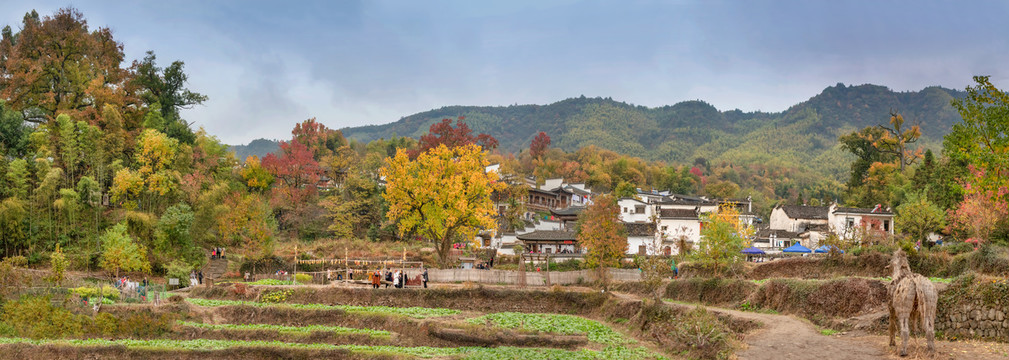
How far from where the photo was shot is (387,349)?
23.2 metres

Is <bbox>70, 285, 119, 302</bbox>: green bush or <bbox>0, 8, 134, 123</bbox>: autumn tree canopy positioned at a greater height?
<bbox>0, 8, 134, 123</bbox>: autumn tree canopy

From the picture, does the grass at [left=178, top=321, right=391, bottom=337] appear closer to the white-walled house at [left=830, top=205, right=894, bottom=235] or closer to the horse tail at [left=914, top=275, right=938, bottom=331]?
the horse tail at [left=914, top=275, right=938, bottom=331]

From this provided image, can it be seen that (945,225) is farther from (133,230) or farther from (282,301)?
(133,230)

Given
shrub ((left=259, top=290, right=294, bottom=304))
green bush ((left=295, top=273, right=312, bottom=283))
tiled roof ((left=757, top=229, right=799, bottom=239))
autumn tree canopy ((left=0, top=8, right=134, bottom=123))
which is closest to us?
shrub ((left=259, top=290, right=294, bottom=304))

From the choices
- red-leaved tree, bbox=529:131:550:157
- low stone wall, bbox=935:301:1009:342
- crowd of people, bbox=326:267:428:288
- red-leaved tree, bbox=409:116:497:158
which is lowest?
crowd of people, bbox=326:267:428:288

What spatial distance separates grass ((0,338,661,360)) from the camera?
21.6m

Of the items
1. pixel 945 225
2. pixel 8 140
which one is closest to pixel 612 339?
pixel 945 225

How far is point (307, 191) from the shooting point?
2638 inches

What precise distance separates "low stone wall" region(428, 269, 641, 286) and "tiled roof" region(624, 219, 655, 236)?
16223 mm

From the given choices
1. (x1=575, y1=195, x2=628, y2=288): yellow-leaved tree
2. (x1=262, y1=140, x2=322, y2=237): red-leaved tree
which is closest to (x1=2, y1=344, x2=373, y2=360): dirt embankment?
(x1=575, y1=195, x2=628, y2=288): yellow-leaved tree

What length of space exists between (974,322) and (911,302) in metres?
3.30

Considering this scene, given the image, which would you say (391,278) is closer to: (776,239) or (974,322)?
(974,322)

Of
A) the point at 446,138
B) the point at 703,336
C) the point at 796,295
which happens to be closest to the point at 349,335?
the point at 703,336

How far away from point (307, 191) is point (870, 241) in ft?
162
